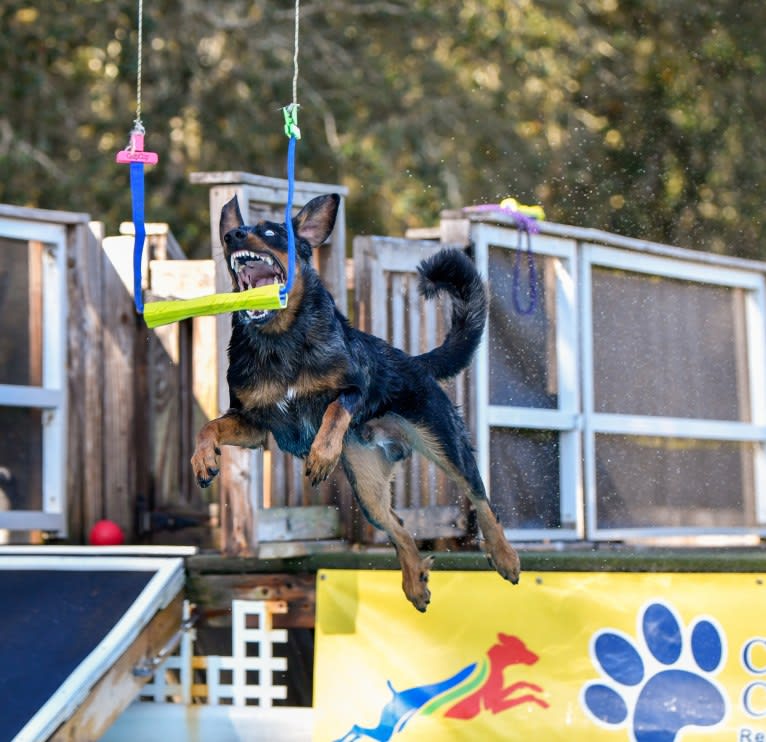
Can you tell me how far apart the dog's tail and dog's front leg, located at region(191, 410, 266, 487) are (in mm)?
742

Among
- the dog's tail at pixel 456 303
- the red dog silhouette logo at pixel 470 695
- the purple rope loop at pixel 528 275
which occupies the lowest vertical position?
the red dog silhouette logo at pixel 470 695

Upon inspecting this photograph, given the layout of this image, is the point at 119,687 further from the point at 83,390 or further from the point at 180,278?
the point at 180,278

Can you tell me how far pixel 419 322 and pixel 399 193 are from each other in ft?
29.5

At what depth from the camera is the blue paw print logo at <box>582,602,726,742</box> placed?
545 centimetres

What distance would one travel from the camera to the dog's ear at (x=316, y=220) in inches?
161

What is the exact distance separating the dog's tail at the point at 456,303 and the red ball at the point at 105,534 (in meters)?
2.57

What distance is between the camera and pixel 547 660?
564cm

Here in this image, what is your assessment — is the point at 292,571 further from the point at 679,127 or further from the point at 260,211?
the point at 679,127

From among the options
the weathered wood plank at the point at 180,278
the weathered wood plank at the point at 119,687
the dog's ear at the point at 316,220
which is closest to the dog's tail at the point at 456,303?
the dog's ear at the point at 316,220

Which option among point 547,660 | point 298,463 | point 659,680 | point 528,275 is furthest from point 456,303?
point 528,275

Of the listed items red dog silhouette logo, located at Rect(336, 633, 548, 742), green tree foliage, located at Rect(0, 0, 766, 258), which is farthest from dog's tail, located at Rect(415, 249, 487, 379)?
green tree foliage, located at Rect(0, 0, 766, 258)

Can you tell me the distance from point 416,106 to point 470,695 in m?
10.8

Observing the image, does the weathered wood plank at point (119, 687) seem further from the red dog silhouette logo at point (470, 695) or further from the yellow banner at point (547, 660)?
the red dog silhouette logo at point (470, 695)

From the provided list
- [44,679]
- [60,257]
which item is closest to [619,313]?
[60,257]
